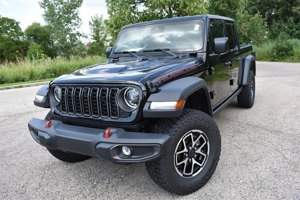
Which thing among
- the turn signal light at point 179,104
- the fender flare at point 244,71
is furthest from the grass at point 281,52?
the turn signal light at point 179,104

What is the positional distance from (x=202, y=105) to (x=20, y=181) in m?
2.22

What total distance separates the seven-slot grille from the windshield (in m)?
1.36

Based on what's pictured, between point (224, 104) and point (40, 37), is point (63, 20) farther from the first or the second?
point (224, 104)

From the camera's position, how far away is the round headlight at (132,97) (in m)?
2.25

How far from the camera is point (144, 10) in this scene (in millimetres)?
16547

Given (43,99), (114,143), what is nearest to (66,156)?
(43,99)

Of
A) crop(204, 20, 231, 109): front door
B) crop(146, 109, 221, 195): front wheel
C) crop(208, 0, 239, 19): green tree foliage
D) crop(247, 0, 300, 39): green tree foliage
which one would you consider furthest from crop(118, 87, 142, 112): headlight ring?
crop(247, 0, 300, 39): green tree foliage

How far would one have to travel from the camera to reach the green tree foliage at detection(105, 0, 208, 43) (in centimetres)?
1542

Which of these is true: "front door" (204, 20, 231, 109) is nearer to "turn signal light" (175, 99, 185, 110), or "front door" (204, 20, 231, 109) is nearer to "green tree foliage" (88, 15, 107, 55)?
"turn signal light" (175, 99, 185, 110)

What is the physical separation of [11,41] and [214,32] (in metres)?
54.4

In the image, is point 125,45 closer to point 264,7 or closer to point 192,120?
point 192,120

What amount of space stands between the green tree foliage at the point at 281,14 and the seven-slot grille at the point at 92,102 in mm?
28983

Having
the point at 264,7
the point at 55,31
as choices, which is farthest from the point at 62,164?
the point at 55,31

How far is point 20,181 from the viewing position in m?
2.91
